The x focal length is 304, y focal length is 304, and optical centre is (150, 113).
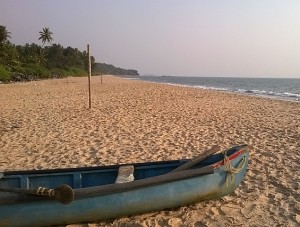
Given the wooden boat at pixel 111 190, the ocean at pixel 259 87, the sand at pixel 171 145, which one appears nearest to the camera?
the wooden boat at pixel 111 190

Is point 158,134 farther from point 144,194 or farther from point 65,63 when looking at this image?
point 65,63

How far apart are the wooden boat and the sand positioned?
0.29m

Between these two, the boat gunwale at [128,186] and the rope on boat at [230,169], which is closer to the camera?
the boat gunwale at [128,186]

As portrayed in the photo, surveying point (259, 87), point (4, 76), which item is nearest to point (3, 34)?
point (4, 76)

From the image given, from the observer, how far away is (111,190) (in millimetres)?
3607

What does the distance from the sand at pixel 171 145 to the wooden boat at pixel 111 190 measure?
11.4 inches

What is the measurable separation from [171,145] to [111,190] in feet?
15.1

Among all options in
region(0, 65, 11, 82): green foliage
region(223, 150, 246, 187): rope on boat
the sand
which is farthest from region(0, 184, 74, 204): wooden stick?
region(0, 65, 11, 82): green foliage

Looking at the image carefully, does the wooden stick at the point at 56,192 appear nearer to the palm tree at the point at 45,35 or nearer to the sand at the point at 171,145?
the sand at the point at 171,145

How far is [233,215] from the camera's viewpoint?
4285 mm

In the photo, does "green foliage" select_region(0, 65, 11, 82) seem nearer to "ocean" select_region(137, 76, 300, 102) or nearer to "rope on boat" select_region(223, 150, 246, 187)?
"ocean" select_region(137, 76, 300, 102)

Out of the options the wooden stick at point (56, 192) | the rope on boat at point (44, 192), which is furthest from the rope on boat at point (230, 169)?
the rope on boat at point (44, 192)

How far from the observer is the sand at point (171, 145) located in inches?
170

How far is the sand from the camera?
432cm
